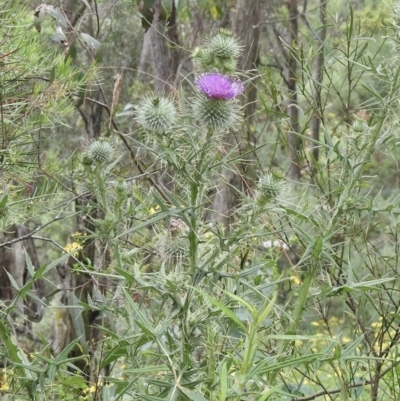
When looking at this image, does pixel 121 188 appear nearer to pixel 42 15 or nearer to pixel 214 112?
pixel 214 112

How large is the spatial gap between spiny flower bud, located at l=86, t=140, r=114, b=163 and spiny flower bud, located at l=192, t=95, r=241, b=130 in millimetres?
221

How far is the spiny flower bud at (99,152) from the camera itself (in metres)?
1.59

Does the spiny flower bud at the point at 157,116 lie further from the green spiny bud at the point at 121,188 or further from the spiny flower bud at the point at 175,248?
the spiny flower bud at the point at 175,248

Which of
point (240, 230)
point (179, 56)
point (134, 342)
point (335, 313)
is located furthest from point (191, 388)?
point (335, 313)

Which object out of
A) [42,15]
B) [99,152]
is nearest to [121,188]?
[99,152]

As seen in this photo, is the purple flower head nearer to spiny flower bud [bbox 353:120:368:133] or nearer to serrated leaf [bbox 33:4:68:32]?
spiny flower bud [bbox 353:120:368:133]

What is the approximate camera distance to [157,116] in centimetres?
147

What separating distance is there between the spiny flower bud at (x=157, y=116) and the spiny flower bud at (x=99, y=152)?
115 millimetres

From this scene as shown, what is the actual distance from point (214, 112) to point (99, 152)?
0.29 m

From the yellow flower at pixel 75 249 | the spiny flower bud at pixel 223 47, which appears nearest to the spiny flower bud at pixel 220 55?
the spiny flower bud at pixel 223 47

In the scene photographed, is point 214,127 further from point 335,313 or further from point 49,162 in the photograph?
point 335,313

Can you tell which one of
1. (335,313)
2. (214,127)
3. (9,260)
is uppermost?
(214,127)

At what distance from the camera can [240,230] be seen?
1.44 metres

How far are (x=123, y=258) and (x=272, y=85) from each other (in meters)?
0.84
